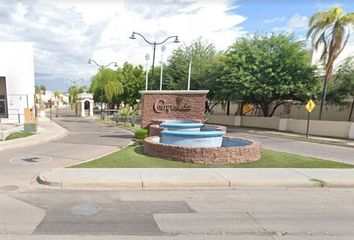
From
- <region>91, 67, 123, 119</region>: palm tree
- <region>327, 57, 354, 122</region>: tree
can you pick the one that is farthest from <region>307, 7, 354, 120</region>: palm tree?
<region>91, 67, 123, 119</region>: palm tree

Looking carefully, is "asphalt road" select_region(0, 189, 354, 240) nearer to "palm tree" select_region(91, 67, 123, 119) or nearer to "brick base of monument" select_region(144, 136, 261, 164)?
"brick base of monument" select_region(144, 136, 261, 164)

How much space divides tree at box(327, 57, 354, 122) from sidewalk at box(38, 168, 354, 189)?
20.0m

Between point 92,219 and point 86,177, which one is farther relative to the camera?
point 86,177

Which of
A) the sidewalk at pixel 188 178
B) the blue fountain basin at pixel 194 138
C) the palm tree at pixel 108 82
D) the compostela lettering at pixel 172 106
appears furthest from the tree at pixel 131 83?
the sidewalk at pixel 188 178

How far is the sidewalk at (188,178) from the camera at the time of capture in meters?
8.12

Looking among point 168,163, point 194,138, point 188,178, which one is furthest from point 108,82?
point 188,178

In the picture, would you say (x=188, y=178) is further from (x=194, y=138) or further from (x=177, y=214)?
(x=194, y=138)

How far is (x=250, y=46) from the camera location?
30828 mm

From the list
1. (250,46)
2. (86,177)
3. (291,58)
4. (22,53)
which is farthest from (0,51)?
(86,177)

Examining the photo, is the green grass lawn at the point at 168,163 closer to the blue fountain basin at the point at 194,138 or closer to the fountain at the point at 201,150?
the fountain at the point at 201,150

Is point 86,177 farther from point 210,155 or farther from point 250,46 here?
point 250,46

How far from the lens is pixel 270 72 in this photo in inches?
1107

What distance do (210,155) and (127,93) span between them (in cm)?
4972

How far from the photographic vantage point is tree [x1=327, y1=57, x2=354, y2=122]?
27166 millimetres
